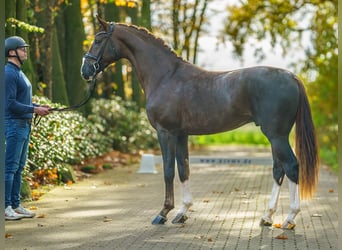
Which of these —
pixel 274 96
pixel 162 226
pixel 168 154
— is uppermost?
pixel 274 96

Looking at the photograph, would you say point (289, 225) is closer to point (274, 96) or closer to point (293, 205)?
point (293, 205)

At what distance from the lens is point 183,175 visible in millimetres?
10625

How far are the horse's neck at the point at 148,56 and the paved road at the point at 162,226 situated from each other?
1.88 m

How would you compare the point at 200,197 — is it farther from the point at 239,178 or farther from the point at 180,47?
the point at 180,47

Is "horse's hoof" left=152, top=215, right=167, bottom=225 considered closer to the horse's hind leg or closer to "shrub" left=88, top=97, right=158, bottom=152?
the horse's hind leg

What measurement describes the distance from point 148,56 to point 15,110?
1.88 meters

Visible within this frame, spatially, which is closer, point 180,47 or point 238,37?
point 238,37

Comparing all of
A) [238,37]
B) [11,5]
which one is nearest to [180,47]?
[238,37]

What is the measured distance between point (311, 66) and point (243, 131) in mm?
11416

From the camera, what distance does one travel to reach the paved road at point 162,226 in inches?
345

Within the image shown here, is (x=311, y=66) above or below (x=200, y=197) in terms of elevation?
above

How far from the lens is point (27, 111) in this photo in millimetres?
10445

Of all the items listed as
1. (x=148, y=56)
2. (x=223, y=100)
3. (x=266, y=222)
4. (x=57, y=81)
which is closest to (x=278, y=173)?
(x=266, y=222)

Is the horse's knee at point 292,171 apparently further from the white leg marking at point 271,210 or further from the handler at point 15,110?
the handler at point 15,110
